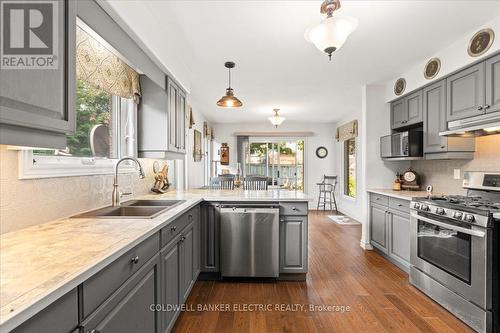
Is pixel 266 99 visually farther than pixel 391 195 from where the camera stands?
Yes

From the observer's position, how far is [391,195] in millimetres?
3254

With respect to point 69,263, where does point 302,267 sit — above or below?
below

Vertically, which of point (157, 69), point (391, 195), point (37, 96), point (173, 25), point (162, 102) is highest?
point (173, 25)

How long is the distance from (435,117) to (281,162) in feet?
16.2

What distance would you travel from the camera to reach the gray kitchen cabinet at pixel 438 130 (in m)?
2.85

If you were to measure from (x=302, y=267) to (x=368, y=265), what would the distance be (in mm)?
1069

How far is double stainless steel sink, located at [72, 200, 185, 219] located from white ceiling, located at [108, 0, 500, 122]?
1220mm

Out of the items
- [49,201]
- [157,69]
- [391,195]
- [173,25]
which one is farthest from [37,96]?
[391,195]

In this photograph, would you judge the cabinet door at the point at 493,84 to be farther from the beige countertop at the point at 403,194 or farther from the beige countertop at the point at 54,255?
the beige countertop at the point at 54,255

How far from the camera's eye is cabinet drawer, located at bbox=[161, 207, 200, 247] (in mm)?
1679

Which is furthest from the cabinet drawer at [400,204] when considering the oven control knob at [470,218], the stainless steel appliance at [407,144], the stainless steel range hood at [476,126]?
the oven control knob at [470,218]

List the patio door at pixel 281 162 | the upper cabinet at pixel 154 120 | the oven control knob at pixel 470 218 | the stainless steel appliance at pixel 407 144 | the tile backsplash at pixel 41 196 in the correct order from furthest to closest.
A: the patio door at pixel 281 162
the stainless steel appliance at pixel 407 144
the upper cabinet at pixel 154 120
the oven control knob at pixel 470 218
the tile backsplash at pixel 41 196

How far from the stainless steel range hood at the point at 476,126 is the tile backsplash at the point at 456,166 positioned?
6.5 inches

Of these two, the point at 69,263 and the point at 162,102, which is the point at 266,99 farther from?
the point at 69,263
